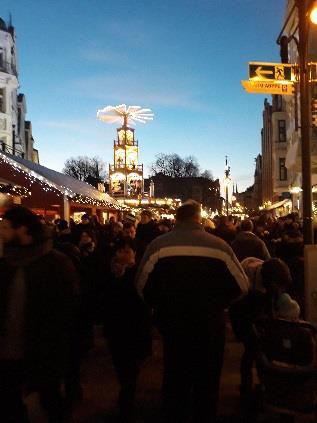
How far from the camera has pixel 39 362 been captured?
12.4 ft

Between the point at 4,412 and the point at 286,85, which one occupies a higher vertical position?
the point at 286,85

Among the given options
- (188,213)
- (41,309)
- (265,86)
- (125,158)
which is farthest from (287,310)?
(125,158)

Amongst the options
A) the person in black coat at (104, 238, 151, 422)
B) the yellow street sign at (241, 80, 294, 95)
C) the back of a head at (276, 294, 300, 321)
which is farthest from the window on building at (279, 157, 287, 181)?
the person in black coat at (104, 238, 151, 422)

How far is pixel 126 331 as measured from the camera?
492cm

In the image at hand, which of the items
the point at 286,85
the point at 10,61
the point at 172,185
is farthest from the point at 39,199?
the point at 172,185

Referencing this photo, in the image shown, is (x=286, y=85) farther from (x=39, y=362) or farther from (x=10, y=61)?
(x=10, y=61)

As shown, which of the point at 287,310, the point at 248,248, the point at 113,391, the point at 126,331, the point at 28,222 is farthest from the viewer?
the point at 248,248

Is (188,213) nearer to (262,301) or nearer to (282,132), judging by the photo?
(262,301)

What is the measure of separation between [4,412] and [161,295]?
1378mm

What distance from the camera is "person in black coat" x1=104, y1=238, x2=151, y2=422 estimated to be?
4.92 m

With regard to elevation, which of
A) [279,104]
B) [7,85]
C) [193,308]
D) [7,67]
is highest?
[7,67]

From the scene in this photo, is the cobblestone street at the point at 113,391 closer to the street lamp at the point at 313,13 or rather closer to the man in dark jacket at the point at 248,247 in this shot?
the man in dark jacket at the point at 248,247

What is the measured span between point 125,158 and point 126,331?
39.2 m

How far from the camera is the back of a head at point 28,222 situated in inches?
155
